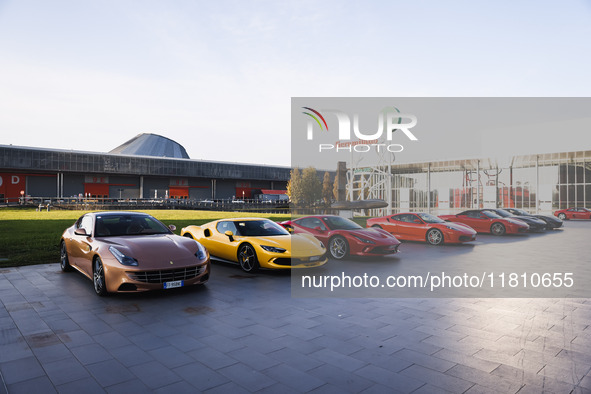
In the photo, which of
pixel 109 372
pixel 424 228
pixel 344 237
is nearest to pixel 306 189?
pixel 424 228

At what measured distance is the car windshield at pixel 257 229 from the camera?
9062mm

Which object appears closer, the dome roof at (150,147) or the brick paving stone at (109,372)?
the brick paving stone at (109,372)

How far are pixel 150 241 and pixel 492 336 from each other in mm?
5638

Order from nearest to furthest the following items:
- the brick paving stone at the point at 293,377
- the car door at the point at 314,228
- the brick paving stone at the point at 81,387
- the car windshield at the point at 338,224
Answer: the brick paving stone at the point at 81,387 → the brick paving stone at the point at 293,377 → the car door at the point at 314,228 → the car windshield at the point at 338,224

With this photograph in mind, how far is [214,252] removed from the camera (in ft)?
31.4

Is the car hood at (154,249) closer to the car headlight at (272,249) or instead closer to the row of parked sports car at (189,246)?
the row of parked sports car at (189,246)

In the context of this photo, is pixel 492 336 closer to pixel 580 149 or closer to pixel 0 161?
pixel 580 149

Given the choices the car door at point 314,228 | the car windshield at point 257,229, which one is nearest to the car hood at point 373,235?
the car door at point 314,228

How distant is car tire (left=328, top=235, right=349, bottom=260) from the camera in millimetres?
10391

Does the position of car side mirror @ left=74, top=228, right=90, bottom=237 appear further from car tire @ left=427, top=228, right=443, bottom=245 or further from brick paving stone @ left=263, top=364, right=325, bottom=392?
car tire @ left=427, top=228, right=443, bottom=245

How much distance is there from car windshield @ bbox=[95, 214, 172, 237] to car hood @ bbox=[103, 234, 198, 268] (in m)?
0.39

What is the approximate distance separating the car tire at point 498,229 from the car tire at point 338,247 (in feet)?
34.9

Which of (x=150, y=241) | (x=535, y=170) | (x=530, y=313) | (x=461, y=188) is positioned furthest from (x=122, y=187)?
(x=530, y=313)

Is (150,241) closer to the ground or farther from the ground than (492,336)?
farther from the ground
